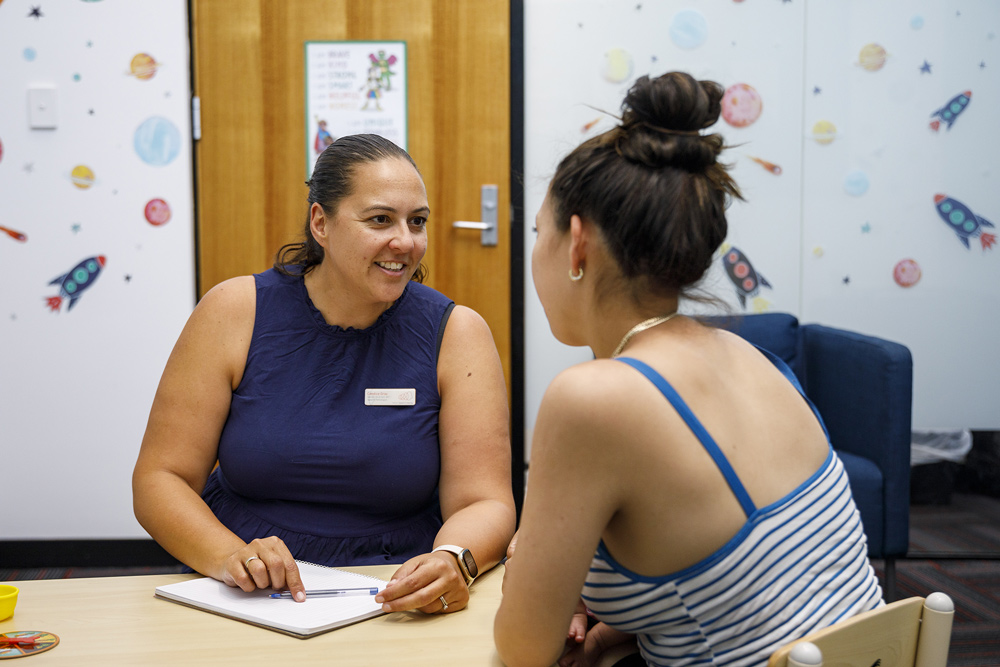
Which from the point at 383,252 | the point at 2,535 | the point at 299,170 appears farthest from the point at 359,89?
the point at 2,535

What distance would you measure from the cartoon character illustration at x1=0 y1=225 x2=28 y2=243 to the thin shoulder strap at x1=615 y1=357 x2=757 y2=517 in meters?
2.95

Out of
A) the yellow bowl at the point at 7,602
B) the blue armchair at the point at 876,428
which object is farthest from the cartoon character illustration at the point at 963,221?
the yellow bowl at the point at 7,602

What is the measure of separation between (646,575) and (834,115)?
8.80 ft

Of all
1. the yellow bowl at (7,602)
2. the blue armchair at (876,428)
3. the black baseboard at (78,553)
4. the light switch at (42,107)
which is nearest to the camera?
the yellow bowl at (7,602)

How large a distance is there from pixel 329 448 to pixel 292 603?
396 millimetres

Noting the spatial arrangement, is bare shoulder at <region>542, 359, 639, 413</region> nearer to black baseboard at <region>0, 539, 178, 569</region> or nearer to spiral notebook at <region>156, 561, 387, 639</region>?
spiral notebook at <region>156, 561, 387, 639</region>

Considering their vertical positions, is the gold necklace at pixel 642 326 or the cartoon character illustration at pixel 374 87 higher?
the cartoon character illustration at pixel 374 87

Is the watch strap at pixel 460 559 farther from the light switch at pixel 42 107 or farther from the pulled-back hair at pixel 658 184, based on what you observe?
the light switch at pixel 42 107

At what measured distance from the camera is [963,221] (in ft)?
10.1

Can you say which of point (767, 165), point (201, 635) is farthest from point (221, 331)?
point (767, 165)

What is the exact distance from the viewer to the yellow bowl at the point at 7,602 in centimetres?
101

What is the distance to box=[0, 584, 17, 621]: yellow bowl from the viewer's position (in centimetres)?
101

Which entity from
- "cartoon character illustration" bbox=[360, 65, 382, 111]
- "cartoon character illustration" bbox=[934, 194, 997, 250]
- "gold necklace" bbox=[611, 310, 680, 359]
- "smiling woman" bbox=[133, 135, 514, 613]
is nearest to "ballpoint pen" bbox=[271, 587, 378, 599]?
"smiling woman" bbox=[133, 135, 514, 613]

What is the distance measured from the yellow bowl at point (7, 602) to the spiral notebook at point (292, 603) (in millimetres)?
171
